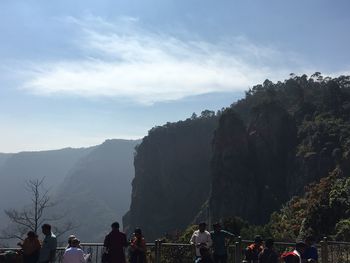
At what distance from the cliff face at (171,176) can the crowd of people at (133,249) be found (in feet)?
356

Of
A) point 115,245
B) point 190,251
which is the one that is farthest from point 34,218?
point 115,245

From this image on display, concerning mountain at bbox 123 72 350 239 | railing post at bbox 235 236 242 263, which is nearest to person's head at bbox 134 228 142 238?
railing post at bbox 235 236 242 263

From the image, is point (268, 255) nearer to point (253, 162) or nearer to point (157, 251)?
point (157, 251)

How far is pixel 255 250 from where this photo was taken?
37.7 ft

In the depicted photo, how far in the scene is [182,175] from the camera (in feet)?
426

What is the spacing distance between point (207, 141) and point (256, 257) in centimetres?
12013

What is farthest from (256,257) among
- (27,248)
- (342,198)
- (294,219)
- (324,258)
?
(294,219)

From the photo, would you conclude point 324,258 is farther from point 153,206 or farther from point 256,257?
point 153,206

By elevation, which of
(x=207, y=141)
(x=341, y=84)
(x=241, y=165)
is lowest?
(x=241, y=165)

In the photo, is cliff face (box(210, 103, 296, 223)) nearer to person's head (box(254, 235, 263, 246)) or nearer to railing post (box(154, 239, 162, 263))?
railing post (box(154, 239, 162, 263))

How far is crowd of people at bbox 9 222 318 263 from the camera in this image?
10.3 m

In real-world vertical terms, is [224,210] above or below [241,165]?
below

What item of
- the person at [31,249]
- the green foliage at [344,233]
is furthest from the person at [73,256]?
the green foliage at [344,233]

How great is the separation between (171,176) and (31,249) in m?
118
